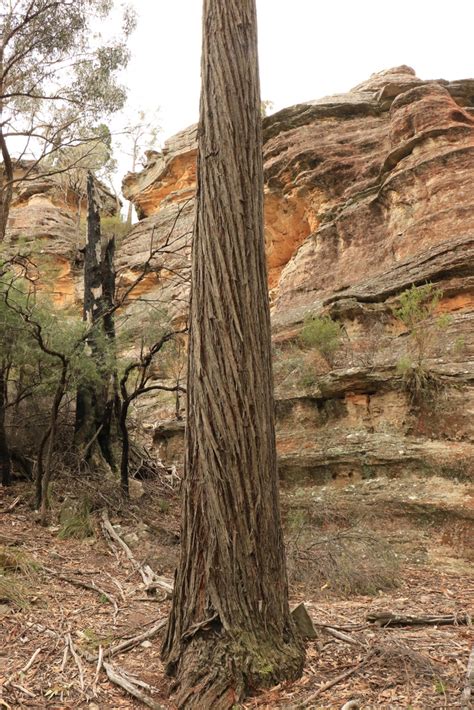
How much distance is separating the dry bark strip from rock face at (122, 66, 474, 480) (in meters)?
2.48

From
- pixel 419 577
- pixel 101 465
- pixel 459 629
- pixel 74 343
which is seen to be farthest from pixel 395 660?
pixel 101 465

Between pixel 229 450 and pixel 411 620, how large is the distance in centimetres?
181

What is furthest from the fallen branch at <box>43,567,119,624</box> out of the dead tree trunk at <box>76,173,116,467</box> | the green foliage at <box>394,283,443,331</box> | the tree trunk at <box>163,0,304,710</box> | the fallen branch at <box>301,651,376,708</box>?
the green foliage at <box>394,283,443,331</box>

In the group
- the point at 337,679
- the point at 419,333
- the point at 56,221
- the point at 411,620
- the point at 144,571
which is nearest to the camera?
the point at 337,679

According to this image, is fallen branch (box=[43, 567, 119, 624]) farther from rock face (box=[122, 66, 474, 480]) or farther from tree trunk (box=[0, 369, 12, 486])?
rock face (box=[122, 66, 474, 480])

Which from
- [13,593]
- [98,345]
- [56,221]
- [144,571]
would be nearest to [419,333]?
[98,345]

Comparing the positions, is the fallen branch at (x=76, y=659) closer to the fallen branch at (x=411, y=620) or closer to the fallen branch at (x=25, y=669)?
the fallen branch at (x=25, y=669)

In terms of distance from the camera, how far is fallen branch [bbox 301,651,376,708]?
2.82 meters

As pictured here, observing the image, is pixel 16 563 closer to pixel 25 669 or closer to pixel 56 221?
pixel 25 669

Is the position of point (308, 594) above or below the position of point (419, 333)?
below

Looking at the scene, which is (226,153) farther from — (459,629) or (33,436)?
(33,436)

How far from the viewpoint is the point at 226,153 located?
363cm

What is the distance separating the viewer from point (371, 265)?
11.9m

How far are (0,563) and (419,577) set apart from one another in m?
3.88
